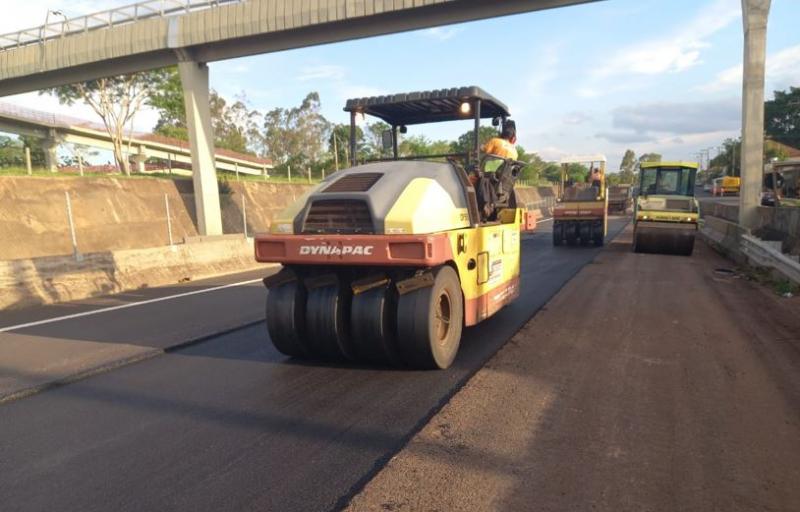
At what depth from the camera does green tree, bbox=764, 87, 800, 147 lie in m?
68.2

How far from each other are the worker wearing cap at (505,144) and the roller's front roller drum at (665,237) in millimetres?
8723

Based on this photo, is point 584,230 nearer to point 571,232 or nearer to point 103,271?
point 571,232

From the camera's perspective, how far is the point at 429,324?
4.41m

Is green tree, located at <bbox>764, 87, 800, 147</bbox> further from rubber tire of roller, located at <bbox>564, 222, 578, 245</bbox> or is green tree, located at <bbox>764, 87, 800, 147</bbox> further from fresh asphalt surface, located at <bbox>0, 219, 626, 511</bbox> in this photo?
fresh asphalt surface, located at <bbox>0, 219, 626, 511</bbox>

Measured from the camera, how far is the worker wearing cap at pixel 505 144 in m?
6.31

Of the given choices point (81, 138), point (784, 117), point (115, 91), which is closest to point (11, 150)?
point (81, 138)

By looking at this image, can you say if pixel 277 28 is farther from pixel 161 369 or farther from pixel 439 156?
pixel 161 369

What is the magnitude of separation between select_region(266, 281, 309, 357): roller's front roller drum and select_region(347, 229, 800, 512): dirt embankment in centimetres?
168

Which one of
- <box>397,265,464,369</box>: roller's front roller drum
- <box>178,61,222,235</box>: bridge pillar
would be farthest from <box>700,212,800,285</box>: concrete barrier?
<box>178,61,222,235</box>: bridge pillar

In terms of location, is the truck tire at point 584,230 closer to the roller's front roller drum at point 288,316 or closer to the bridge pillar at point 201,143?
the bridge pillar at point 201,143

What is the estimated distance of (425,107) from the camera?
6473 mm

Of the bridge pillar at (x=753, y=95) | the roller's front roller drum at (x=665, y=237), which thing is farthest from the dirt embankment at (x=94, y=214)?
the bridge pillar at (x=753, y=95)

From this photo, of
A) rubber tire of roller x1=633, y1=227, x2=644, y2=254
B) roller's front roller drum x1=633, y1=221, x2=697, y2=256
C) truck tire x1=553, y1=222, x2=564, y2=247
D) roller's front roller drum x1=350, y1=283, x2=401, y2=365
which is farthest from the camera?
truck tire x1=553, y1=222, x2=564, y2=247

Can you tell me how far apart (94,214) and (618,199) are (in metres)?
31.7
